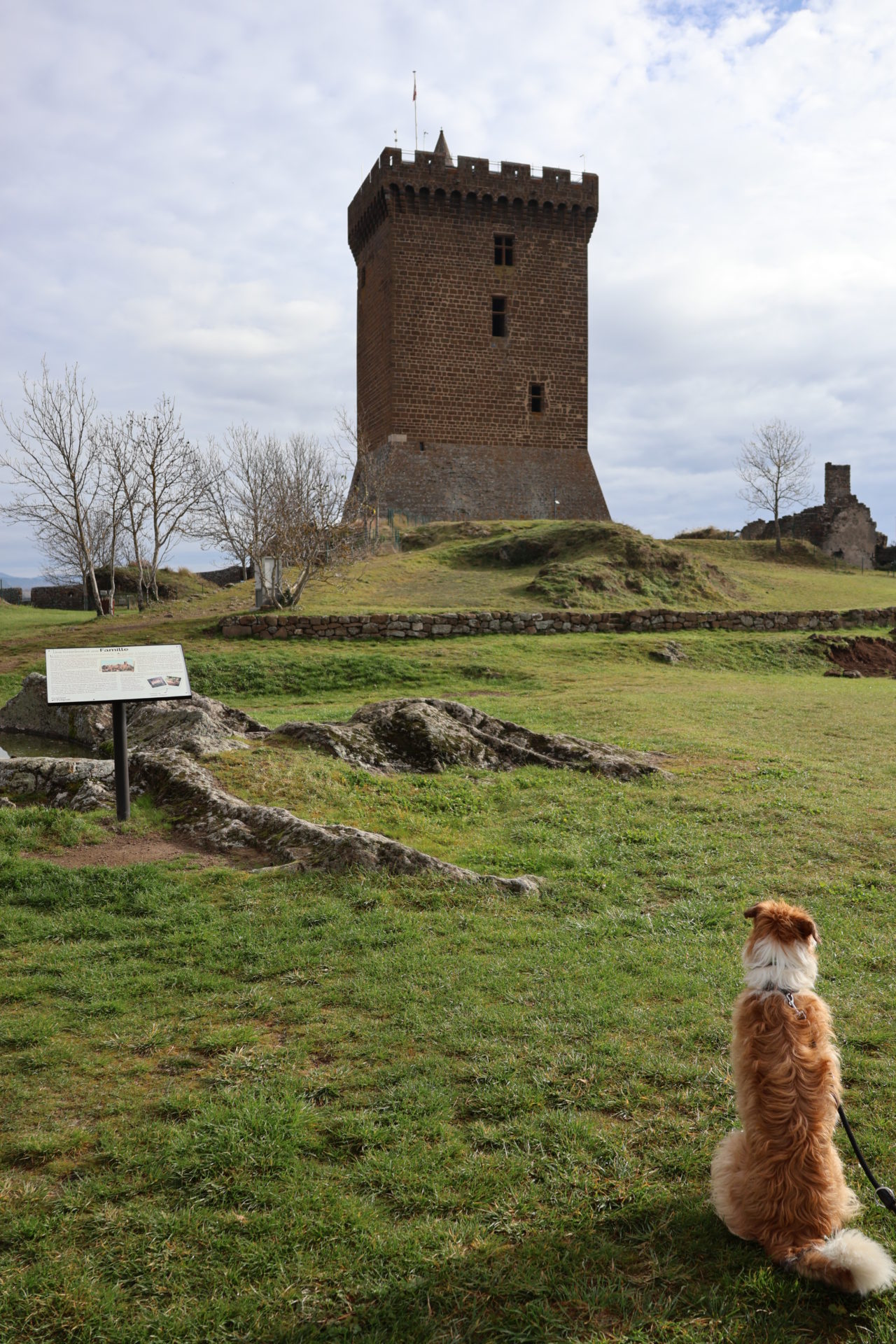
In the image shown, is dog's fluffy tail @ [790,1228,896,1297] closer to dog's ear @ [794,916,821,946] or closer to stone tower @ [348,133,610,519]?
dog's ear @ [794,916,821,946]

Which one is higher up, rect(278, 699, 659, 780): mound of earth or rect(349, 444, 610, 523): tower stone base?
rect(349, 444, 610, 523): tower stone base

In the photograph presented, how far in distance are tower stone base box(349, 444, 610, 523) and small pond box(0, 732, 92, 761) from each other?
83.3 feet

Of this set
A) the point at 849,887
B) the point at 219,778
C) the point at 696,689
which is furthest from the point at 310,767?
the point at 696,689

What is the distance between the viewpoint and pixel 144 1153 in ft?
10.4

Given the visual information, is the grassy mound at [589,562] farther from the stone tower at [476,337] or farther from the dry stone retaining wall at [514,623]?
the stone tower at [476,337]

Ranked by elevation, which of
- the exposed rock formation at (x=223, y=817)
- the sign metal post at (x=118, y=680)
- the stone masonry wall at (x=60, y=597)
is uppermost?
the stone masonry wall at (x=60, y=597)

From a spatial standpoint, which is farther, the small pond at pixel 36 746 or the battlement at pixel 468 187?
the battlement at pixel 468 187

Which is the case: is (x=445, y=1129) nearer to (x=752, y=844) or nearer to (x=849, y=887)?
(x=849, y=887)

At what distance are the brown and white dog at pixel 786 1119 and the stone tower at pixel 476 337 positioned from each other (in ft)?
112

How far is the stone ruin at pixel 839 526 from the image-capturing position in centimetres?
4050

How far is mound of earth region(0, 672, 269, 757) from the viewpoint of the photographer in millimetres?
8594

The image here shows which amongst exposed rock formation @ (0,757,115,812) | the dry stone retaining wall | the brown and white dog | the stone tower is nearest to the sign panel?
exposed rock formation @ (0,757,115,812)

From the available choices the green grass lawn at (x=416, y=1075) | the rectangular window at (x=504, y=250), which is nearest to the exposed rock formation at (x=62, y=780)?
the green grass lawn at (x=416, y=1075)

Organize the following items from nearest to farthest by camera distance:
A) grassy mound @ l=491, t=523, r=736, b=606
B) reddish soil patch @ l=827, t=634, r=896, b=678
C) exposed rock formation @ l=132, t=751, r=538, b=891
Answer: exposed rock formation @ l=132, t=751, r=538, b=891, reddish soil patch @ l=827, t=634, r=896, b=678, grassy mound @ l=491, t=523, r=736, b=606
